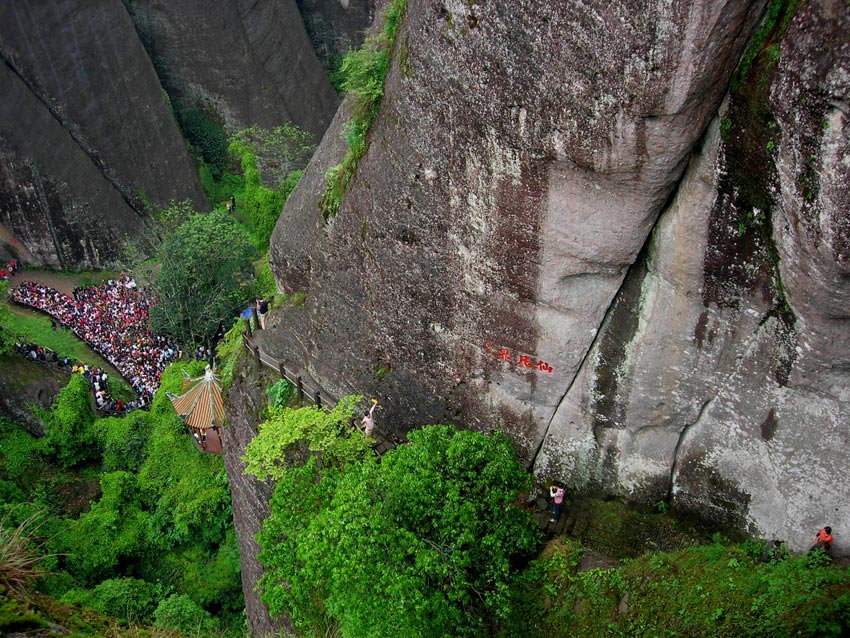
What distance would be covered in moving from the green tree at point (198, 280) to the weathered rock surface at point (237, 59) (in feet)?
54.7

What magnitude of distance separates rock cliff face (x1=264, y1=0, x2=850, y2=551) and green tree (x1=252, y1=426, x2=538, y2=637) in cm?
205

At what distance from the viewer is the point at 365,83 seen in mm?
15203

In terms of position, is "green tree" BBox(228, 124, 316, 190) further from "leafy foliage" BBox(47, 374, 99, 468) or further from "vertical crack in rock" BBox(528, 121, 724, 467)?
"vertical crack in rock" BBox(528, 121, 724, 467)

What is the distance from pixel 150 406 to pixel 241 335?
44.0 ft

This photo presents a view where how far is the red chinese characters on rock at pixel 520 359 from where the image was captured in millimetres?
14938

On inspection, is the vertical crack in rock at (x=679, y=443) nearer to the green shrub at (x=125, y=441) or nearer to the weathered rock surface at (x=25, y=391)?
the green shrub at (x=125, y=441)

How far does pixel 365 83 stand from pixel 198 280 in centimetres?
2126

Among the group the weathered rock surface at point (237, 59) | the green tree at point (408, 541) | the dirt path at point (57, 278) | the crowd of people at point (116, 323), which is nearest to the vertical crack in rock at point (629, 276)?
the green tree at point (408, 541)

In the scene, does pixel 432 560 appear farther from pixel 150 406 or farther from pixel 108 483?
pixel 150 406

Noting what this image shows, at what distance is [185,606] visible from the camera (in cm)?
2544

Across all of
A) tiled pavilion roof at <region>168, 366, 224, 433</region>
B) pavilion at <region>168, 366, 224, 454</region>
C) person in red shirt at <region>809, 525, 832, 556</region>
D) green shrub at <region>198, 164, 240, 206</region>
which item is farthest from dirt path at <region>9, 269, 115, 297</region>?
person in red shirt at <region>809, 525, 832, 556</region>

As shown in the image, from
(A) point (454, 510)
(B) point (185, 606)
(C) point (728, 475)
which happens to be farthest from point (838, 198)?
(B) point (185, 606)

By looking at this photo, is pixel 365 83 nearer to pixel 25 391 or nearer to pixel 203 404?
pixel 203 404

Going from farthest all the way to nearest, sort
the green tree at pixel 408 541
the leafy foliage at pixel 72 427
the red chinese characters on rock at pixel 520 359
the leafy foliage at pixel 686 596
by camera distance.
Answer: the leafy foliage at pixel 72 427 < the red chinese characters on rock at pixel 520 359 < the green tree at pixel 408 541 < the leafy foliage at pixel 686 596
